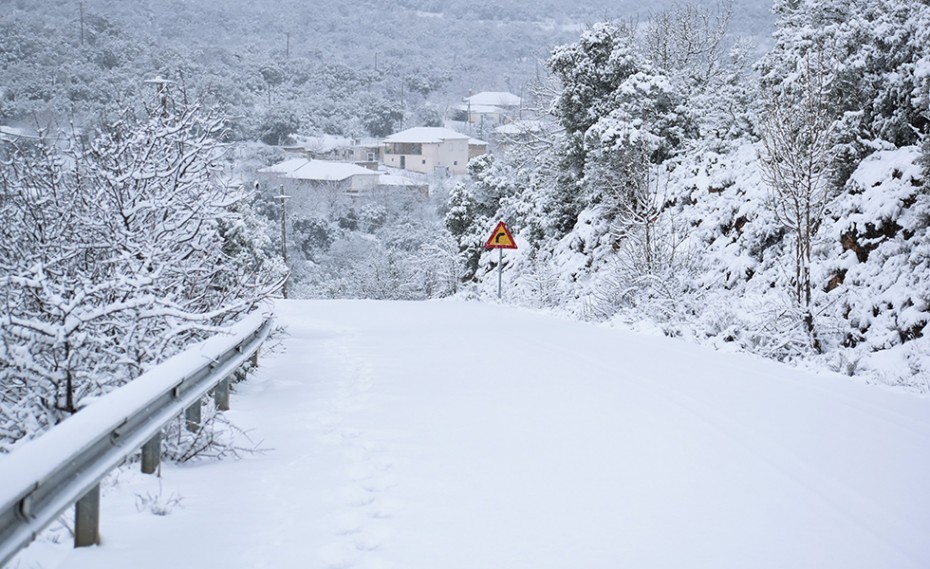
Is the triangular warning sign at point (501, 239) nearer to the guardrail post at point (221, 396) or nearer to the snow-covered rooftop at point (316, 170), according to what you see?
the guardrail post at point (221, 396)

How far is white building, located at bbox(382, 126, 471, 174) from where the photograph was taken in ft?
352

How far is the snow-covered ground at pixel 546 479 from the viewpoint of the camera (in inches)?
177

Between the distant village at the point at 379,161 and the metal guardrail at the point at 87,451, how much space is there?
80.1m

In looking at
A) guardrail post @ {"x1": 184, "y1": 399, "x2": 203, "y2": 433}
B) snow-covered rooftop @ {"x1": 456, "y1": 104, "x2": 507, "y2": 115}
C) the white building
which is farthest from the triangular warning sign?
snow-covered rooftop @ {"x1": 456, "y1": 104, "x2": 507, "y2": 115}

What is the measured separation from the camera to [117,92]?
938 centimetres

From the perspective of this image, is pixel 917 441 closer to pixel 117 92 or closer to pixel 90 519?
pixel 90 519

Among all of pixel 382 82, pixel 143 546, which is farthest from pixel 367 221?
pixel 143 546

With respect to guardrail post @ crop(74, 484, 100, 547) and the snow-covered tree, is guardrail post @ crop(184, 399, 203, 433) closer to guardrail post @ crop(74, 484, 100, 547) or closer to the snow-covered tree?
the snow-covered tree

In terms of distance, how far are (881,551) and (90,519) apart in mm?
→ 4156

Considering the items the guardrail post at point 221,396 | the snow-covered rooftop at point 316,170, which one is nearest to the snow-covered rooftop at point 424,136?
the snow-covered rooftop at point 316,170

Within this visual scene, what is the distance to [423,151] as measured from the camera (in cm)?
10775

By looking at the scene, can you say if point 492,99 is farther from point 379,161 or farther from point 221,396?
point 221,396

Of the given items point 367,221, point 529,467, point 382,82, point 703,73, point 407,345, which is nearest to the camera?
point 529,467

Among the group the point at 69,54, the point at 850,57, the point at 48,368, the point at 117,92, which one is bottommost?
the point at 48,368
